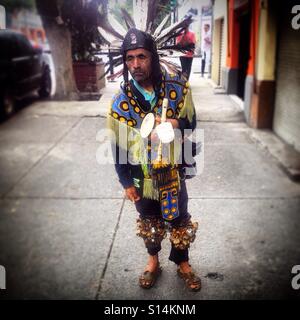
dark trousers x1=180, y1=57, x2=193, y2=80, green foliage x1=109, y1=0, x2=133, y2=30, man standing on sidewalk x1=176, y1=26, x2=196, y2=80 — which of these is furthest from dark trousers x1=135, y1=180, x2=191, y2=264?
green foliage x1=109, y1=0, x2=133, y2=30

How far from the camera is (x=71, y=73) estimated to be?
1887 millimetres

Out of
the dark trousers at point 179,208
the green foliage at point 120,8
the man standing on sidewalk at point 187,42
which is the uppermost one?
the green foliage at point 120,8

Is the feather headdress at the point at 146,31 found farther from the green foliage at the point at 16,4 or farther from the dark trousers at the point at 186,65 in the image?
the green foliage at the point at 16,4

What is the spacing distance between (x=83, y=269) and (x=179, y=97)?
154 centimetres

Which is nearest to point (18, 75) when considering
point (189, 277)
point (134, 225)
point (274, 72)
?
point (134, 225)

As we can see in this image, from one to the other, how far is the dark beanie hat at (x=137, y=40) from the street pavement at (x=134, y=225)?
0.98 ft

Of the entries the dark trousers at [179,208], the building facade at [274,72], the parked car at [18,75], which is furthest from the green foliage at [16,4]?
the parked car at [18,75]

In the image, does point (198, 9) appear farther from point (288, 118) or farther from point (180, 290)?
point (288, 118)

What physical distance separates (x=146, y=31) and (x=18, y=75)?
473 centimetres

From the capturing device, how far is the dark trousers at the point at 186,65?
1.75m

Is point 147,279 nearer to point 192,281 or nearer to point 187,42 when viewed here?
point 192,281

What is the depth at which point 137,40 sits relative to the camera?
1655 mm

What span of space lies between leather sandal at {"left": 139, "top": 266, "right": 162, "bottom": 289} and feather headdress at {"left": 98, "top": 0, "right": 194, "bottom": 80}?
1.43m

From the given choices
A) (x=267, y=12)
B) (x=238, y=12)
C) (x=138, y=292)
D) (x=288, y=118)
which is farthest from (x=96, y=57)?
(x=238, y=12)
